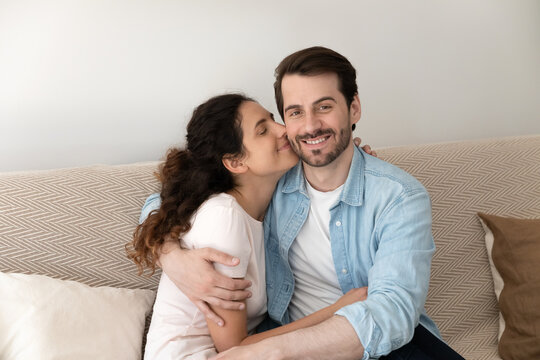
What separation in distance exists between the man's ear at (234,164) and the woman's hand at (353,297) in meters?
0.44

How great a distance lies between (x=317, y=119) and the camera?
1560 millimetres

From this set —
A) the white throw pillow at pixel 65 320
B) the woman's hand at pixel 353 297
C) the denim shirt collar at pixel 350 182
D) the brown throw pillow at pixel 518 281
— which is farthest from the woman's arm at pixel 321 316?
the brown throw pillow at pixel 518 281

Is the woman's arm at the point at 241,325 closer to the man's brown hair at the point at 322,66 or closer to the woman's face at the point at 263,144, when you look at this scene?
the woman's face at the point at 263,144

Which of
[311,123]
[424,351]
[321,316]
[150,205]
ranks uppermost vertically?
[311,123]

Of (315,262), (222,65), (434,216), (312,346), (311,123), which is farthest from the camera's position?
(222,65)

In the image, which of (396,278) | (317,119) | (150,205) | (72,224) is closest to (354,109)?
(317,119)

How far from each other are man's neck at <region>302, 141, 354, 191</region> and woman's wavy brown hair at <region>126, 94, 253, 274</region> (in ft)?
0.78

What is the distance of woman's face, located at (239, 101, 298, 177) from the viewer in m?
1.57

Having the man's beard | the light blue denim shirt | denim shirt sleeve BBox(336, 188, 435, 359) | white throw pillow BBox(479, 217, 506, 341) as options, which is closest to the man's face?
the man's beard

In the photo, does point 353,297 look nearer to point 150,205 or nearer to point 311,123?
point 311,123

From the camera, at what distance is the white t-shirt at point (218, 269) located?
1.43 meters

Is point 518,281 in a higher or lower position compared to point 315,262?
lower

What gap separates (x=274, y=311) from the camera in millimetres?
1667

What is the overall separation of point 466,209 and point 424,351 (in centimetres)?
59
